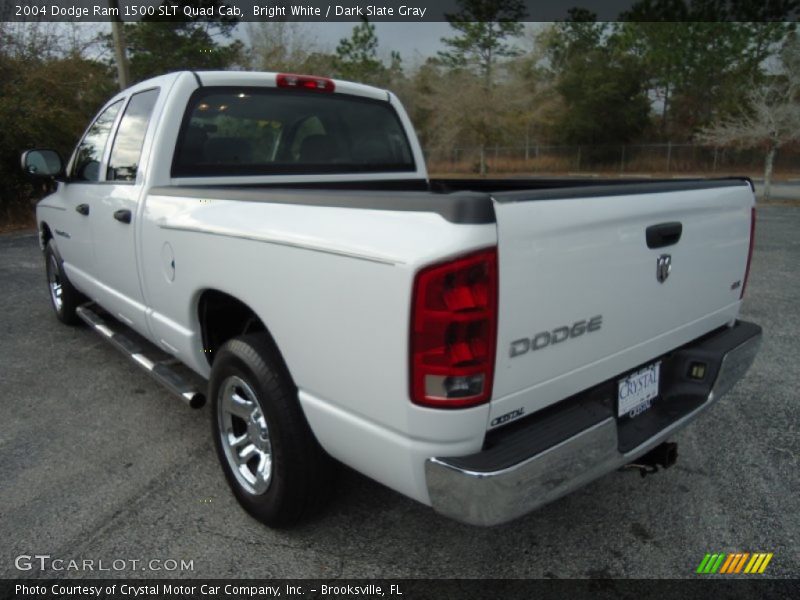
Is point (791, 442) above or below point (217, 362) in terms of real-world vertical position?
below

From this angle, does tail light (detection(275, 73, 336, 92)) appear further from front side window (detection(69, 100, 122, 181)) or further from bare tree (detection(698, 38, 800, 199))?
bare tree (detection(698, 38, 800, 199))

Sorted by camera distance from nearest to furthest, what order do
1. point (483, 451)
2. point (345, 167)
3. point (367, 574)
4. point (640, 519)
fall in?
point (483, 451), point (367, 574), point (640, 519), point (345, 167)

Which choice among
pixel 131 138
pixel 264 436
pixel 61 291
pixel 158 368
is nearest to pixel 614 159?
pixel 61 291

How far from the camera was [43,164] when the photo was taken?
4.54 metres

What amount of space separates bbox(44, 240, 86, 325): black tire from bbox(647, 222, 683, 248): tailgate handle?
4.76 meters

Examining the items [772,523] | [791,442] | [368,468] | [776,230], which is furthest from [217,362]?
[776,230]

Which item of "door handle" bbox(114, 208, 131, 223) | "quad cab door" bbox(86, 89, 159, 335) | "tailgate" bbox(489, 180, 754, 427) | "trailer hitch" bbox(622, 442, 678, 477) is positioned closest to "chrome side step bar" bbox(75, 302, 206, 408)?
"quad cab door" bbox(86, 89, 159, 335)

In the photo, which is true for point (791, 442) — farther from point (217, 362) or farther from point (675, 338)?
point (217, 362)

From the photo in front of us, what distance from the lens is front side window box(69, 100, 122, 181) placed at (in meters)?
3.96

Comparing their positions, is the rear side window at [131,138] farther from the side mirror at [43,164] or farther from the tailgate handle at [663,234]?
the tailgate handle at [663,234]

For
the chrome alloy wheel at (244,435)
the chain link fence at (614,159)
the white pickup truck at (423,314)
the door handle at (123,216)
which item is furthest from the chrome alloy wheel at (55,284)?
the chain link fence at (614,159)

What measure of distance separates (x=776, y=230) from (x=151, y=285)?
13303mm

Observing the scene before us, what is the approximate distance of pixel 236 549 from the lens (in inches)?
93.7

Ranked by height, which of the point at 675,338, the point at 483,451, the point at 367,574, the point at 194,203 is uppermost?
the point at 194,203
